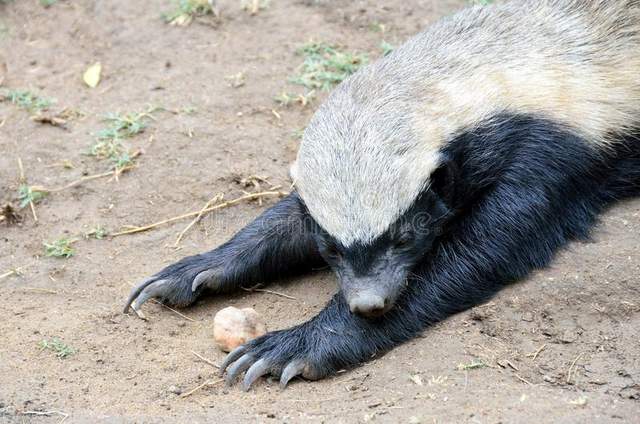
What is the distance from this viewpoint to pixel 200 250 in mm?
6551

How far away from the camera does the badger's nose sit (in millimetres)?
4844

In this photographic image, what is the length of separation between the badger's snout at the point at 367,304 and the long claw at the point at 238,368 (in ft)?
2.21

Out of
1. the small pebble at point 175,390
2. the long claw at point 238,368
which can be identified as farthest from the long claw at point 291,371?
the small pebble at point 175,390

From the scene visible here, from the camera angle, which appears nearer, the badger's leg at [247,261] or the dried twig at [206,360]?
the dried twig at [206,360]

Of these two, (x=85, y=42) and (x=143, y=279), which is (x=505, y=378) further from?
(x=85, y=42)

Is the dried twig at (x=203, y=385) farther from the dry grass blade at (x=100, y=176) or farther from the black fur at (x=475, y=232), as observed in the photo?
the dry grass blade at (x=100, y=176)

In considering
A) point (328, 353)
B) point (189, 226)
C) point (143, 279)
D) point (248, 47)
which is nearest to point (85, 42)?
point (248, 47)

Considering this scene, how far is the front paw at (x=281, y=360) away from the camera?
5039mm

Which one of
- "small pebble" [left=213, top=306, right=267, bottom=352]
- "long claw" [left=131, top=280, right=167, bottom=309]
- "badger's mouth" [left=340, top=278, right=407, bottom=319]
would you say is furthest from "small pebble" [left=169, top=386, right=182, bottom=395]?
"badger's mouth" [left=340, top=278, right=407, bottom=319]

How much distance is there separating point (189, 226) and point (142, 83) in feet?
6.73

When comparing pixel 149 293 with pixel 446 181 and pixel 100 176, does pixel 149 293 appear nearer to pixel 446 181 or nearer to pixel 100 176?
pixel 100 176

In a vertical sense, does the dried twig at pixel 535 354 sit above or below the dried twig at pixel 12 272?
above

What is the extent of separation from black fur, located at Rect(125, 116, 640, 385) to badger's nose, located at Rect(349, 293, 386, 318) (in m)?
0.18

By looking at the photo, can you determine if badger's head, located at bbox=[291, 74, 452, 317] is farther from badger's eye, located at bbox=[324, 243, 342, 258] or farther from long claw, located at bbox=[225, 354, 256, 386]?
long claw, located at bbox=[225, 354, 256, 386]
